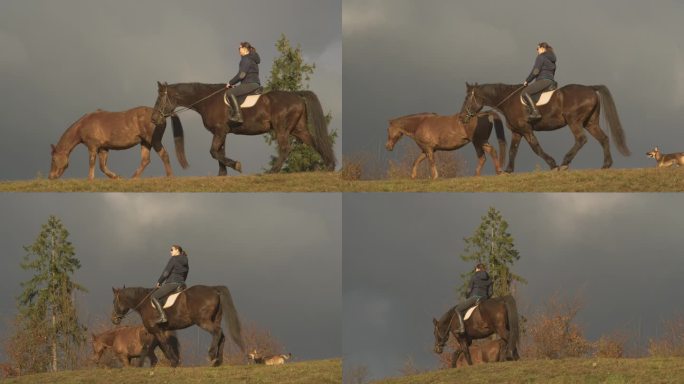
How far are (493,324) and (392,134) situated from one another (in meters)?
7.92

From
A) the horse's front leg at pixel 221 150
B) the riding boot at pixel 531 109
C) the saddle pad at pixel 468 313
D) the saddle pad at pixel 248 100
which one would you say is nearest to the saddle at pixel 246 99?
the saddle pad at pixel 248 100

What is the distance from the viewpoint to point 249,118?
101 ft

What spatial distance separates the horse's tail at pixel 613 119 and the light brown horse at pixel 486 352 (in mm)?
6280

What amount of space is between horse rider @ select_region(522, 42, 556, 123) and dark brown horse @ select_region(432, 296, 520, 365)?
5357mm

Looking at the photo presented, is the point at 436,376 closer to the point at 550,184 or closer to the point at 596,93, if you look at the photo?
the point at 550,184

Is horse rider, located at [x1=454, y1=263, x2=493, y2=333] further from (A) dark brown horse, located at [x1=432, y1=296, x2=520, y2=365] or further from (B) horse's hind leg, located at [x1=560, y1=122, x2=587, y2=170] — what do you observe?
(B) horse's hind leg, located at [x1=560, y1=122, x2=587, y2=170]

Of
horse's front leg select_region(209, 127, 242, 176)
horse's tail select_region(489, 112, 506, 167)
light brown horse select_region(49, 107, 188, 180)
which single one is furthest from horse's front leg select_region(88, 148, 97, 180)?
horse's tail select_region(489, 112, 506, 167)

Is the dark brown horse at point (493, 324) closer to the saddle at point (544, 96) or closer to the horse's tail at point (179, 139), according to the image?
the saddle at point (544, 96)

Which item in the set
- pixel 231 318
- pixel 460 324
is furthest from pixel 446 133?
pixel 231 318

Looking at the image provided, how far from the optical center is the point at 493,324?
95.2ft

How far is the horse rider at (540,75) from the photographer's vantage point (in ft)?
102

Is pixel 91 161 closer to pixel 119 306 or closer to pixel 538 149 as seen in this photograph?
pixel 119 306

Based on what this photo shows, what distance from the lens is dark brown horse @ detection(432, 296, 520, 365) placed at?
28.7m

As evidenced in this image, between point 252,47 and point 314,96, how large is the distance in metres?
2.16
